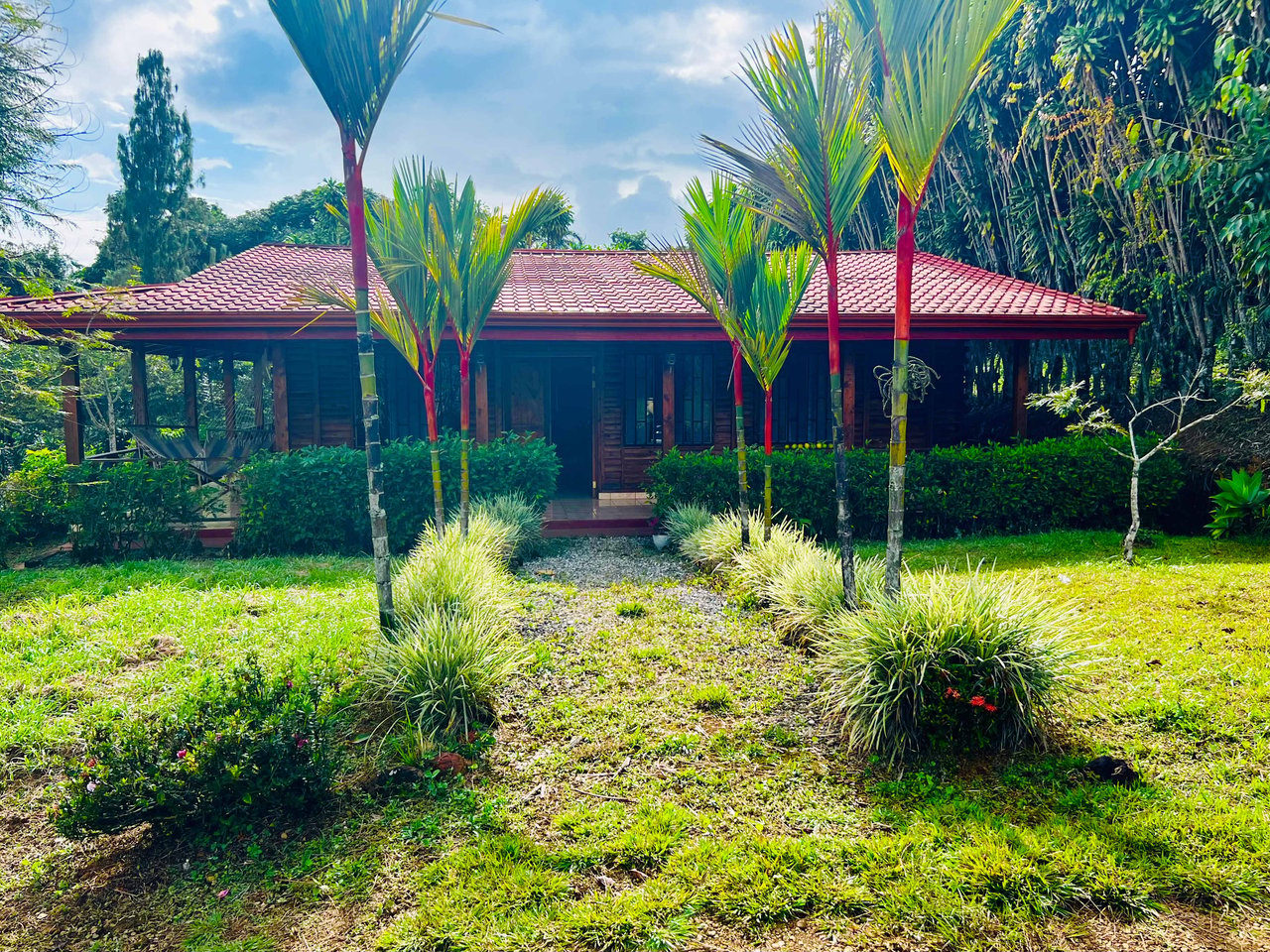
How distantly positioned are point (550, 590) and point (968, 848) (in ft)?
12.8

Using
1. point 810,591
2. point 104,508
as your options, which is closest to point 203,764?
point 810,591

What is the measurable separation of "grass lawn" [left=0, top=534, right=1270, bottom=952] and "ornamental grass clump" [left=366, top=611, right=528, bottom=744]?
0.18 metres

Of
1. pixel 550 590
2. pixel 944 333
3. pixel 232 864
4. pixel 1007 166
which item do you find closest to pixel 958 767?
pixel 232 864

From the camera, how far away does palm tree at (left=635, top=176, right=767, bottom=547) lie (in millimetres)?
5754

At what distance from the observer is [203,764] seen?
253 centimetres

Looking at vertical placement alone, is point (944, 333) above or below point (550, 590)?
above

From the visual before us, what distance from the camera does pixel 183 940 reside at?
6.91 ft

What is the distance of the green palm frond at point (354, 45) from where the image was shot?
10.6 feet

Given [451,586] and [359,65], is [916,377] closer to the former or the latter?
[451,586]

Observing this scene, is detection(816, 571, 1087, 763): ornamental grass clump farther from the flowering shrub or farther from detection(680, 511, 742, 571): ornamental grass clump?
detection(680, 511, 742, 571): ornamental grass clump

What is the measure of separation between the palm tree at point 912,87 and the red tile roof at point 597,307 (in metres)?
4.88

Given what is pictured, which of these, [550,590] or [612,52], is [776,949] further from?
[612,52]

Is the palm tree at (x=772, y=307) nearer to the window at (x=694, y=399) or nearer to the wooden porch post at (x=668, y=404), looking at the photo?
the wooden porch post at (x=668, y=404)

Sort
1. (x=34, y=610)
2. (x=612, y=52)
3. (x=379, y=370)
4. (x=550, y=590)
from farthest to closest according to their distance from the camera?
1. (x=379, y=370)
2. (x=612, y=52)
3. (x=550, y=590)
4. (x=34, y=610)
